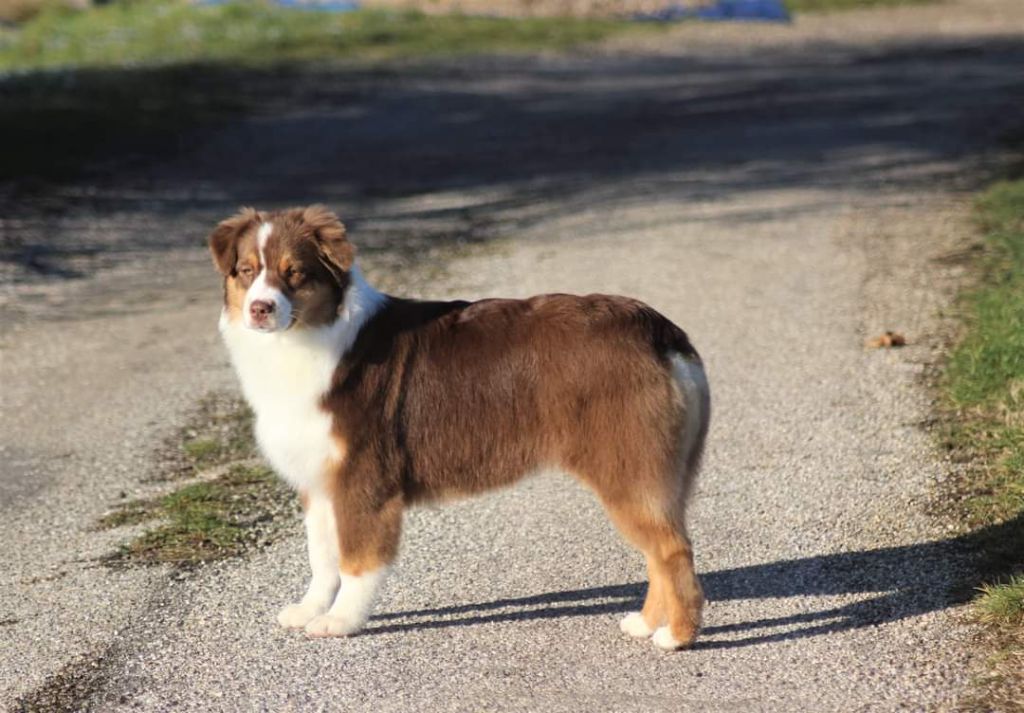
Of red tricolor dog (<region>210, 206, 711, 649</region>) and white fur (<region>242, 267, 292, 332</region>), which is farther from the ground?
white fur (<region>242, 267, 292, 332</region>)

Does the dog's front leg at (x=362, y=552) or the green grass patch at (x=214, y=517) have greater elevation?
the dog's front leg at (x=362, y=552)

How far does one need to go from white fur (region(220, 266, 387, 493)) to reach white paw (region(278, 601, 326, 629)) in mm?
458

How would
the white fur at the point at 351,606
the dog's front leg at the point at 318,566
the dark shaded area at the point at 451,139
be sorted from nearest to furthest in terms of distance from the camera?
the white fur at the point at 351,606
the dog's front leg at the point at 318,566
the dark shaded area at the point at 451,139

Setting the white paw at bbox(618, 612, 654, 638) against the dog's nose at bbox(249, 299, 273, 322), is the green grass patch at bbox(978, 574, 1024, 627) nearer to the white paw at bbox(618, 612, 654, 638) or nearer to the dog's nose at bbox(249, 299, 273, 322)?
the white paw at bbox(618, 612, 654, 638)

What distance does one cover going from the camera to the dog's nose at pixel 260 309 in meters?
5.08

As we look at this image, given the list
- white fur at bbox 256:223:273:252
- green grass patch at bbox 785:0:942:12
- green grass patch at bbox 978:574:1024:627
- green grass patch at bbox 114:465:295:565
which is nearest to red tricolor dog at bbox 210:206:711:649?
white fur at bbox 256:223:273:252

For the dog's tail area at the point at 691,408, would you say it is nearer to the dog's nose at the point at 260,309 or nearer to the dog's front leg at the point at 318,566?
the dog's front leg at the point at 318,566

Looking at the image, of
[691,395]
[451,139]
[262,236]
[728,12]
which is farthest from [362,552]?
[728,12]

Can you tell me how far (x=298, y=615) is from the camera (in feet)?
18.0

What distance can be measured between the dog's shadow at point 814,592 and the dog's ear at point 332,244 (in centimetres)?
135

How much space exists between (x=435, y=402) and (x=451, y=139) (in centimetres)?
1250

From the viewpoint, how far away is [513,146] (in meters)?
17.1

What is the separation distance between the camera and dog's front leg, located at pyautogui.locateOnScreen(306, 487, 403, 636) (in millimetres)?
5277

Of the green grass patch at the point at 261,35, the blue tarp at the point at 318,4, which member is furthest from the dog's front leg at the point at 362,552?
the blue tarp at the point at 318,4
